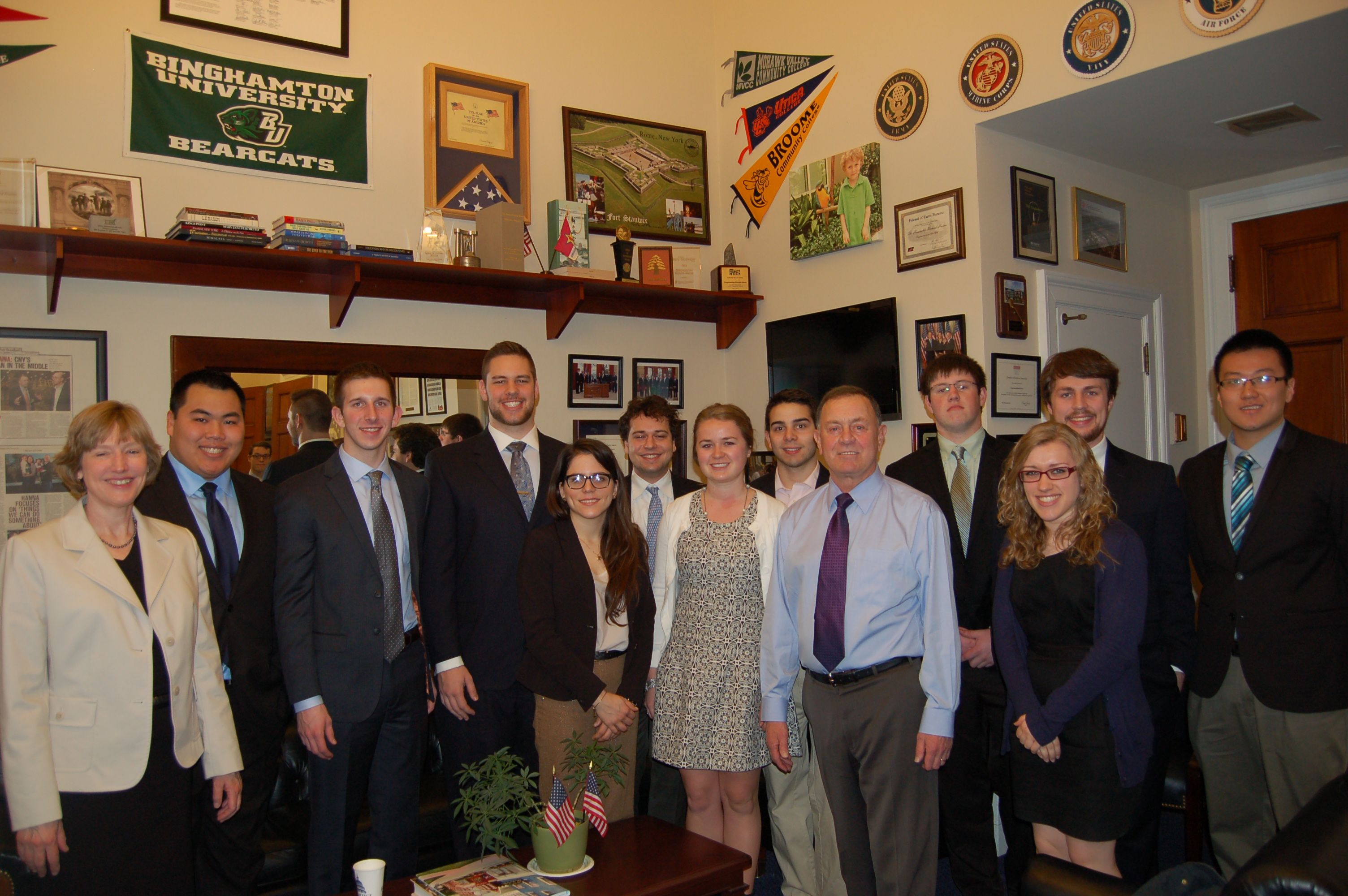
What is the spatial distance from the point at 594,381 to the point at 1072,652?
3.04 metres

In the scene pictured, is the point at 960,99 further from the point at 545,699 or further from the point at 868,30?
the point at 545,699

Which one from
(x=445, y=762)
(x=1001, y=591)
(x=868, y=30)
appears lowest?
(x=445, y=762)

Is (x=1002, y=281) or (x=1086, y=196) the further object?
(x=1086, y=196)

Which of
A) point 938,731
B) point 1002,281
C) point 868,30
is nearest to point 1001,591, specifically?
point 938,731

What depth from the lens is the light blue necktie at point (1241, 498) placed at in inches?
104

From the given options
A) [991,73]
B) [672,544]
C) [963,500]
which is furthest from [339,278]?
[991,73]

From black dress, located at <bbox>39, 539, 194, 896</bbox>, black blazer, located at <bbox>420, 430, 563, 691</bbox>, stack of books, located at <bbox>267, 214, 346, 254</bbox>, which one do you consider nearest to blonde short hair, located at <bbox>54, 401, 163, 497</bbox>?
black dress, located at <bbox>39, 539, 194, 896</bbox>

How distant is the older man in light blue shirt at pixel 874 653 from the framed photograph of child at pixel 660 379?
250cm

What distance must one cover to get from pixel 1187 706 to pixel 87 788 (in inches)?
118

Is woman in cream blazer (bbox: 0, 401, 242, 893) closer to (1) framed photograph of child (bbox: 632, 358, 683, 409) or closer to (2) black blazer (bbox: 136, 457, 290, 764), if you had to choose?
(2) black blazer (bbox: 136, 457, 290, 764)

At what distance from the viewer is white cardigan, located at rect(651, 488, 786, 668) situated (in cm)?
275

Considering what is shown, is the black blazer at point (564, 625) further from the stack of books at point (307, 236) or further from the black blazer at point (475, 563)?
the stack of books at point (307, 236)

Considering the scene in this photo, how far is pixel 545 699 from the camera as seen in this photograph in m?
2.62

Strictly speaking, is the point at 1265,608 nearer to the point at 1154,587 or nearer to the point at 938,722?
the point at 1154,587
